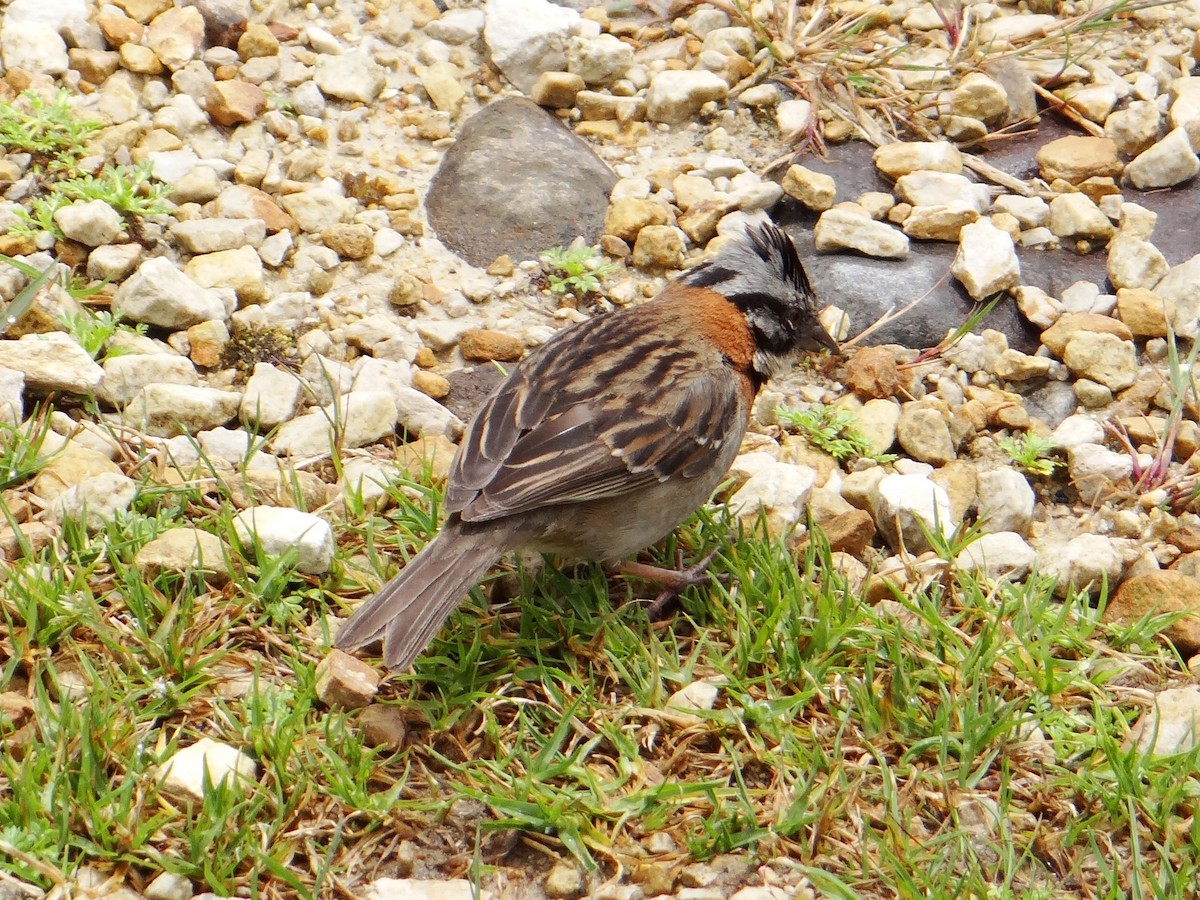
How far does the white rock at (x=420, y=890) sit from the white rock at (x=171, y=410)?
1903 millimetres

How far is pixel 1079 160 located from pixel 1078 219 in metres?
0.44

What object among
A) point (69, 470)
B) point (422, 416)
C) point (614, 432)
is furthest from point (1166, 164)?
point (69, 470)

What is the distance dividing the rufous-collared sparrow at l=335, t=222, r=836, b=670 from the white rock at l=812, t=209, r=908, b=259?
917 millimetres

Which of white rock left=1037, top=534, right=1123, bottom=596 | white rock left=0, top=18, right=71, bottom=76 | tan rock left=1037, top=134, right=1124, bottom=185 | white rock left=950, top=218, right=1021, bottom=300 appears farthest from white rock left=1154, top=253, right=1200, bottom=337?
white rock left=0, top=18, right=71, bottom=76

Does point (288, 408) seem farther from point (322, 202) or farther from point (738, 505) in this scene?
point (738, 505)

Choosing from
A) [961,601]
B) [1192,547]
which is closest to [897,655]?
[961,601]

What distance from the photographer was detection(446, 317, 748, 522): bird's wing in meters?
4.11

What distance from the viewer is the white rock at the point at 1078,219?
598 centimetres

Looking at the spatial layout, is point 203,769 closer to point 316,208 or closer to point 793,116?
point 316,208

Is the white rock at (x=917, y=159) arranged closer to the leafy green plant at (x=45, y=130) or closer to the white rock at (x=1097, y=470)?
the white rock at (x=1097, y=470)

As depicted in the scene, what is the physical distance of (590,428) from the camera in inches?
169

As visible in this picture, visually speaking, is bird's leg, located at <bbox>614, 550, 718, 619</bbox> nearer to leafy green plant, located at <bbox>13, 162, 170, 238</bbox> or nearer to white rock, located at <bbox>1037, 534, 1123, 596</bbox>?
white rock, located at <bbox>1037, 534, 1123, 596</bbox>

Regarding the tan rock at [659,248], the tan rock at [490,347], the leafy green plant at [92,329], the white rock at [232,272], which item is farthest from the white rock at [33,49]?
the tan rock at [659,248]

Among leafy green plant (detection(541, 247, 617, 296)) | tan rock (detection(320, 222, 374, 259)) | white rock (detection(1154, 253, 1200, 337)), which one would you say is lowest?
white rock (detection(1154, 253, 1200, 337))
